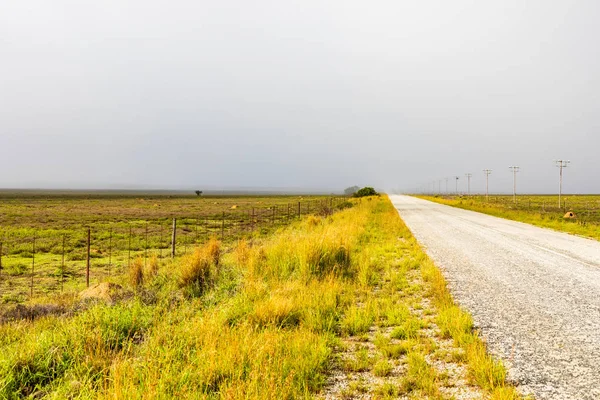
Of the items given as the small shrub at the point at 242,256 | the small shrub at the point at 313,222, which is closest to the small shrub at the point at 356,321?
the small shrub at the point at 242,256

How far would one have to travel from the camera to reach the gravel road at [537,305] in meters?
3.86

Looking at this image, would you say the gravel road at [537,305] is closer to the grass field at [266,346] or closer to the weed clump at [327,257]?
the grass field at [266,346]

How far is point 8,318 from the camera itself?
23.4 ft

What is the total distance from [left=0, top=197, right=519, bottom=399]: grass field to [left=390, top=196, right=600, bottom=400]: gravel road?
1.36 ft

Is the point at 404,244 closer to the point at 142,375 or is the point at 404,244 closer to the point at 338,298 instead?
the point at 338,298

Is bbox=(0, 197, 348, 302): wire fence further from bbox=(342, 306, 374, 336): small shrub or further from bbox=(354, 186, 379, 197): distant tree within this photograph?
bbox=(354, 186, 379, 197): distant tree

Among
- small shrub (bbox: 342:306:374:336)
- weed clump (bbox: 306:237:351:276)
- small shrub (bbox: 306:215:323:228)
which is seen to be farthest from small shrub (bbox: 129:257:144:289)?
small shrub (bbox: 306:215:323:228)

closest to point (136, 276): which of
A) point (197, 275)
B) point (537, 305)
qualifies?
point (197, 275)

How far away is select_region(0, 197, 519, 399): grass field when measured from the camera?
3.61 meters

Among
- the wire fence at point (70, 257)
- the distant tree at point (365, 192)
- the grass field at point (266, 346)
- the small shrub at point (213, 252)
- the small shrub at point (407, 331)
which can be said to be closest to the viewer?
the grass field at point (266, 346)

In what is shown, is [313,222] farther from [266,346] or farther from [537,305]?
[266,346]

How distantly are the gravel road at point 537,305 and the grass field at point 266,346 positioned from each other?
0.41m

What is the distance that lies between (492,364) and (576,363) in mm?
1167

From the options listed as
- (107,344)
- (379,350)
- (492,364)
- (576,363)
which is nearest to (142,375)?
(107,344)
